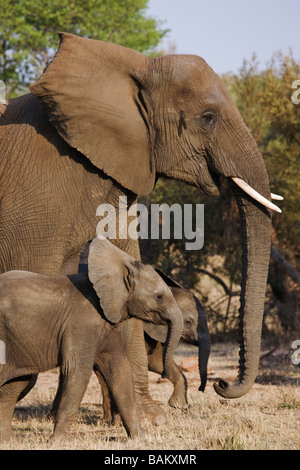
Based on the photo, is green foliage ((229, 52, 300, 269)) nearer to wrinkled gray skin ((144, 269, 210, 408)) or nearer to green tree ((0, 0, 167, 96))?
wrinkled gray skin ((144, 269, 210, 408))

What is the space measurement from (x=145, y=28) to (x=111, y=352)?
1683 centimetres

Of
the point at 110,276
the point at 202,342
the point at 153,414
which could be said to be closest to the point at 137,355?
the point at 153,414

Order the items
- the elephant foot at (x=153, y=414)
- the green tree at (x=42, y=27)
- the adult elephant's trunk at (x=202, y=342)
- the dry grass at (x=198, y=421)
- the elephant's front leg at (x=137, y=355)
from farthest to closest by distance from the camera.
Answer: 1. the green tree at (x=42, y=27)
2. the adult elephant's trunk at (x=202, y=342)
3. the elephant's front leg at (x=137, y=355)
4. the elephant foot at (x=153, y=414)
5. the dry grass at (x=198, y=421)

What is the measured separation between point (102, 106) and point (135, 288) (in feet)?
4.51

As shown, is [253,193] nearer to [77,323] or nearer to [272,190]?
[77,323]

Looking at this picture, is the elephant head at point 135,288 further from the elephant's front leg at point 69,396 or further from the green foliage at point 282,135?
the green foliage at point 282,135

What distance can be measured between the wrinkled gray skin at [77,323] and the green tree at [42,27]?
14.2m

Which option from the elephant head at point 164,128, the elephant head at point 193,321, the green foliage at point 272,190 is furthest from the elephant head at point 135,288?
the green foliage at point 272,190

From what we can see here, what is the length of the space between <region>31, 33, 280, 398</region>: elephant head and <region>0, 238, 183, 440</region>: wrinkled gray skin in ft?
2.63

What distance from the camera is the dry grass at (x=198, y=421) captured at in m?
5.05

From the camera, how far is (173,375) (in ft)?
22.3
